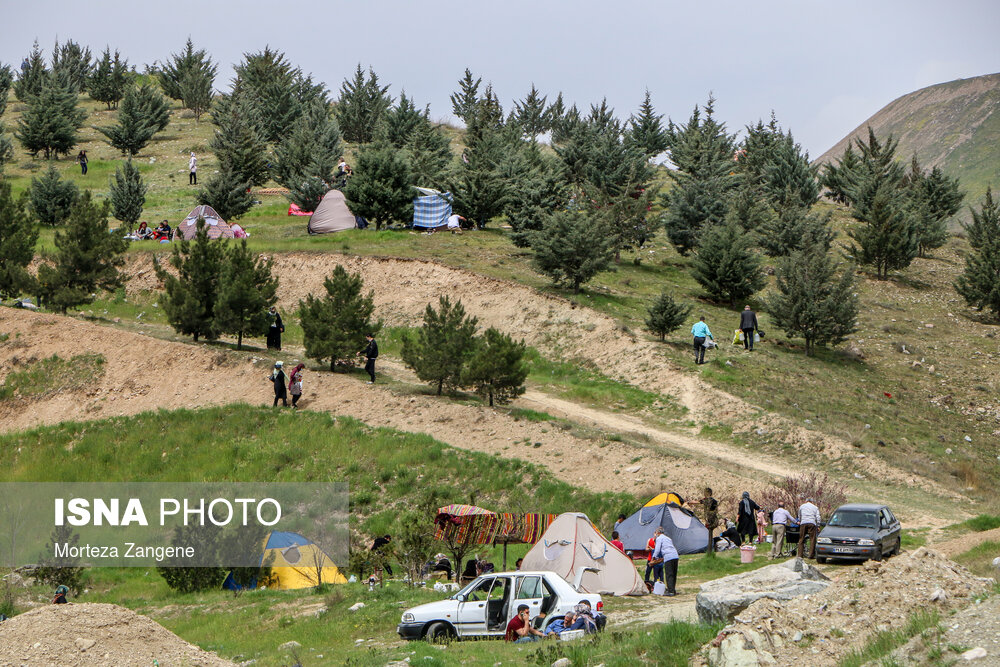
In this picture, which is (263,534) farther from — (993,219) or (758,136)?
(758,136)

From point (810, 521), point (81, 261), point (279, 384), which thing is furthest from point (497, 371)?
point (81, 261)

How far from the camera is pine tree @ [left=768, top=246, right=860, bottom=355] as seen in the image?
120 ft

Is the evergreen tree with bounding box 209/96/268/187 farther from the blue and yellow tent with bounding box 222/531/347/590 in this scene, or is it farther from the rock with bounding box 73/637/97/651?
the rock with bounding box 73/637/97/651

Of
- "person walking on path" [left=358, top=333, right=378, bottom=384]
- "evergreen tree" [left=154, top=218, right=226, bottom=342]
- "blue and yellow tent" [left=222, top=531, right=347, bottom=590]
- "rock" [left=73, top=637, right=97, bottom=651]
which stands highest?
"evergreen tree" [left=154, top=218, right=226, bottom=342]

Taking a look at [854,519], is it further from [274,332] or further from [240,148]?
[240,148]

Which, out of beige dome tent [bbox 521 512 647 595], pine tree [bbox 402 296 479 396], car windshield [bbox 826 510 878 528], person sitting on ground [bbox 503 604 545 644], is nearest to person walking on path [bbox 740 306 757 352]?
pine tree [bbox 402 296 479 396]

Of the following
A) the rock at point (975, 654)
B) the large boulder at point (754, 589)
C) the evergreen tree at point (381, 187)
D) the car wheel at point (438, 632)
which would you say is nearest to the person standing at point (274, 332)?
the evergreen tree at point (381, 187)

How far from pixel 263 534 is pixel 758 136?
4959 cm

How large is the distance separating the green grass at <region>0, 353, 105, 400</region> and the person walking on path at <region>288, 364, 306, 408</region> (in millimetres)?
7061

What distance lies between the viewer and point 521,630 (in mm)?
14914

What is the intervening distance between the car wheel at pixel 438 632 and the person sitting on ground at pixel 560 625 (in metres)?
1.50

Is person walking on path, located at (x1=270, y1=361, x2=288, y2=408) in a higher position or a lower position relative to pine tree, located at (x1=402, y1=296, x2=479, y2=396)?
lower

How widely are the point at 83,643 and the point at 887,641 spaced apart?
984 cm

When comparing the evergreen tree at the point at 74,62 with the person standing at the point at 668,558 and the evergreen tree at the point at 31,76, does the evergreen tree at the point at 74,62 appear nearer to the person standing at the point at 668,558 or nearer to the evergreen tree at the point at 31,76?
the evergreen tree at the point at 31,76
